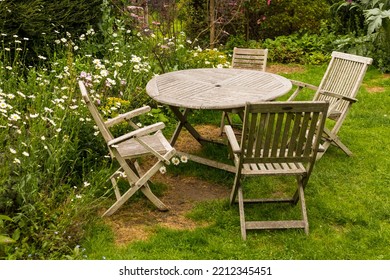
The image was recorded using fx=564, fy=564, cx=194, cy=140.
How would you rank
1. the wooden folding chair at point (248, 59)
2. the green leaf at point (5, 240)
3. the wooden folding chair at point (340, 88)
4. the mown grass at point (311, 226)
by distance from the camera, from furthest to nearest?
the wooden folding chair at point (248, 59), the wooden folding chair at point (340, 88), the mown grass at point (311, 226), the green leaf at point (5, 240)

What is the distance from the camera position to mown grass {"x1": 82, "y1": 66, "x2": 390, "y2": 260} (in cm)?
457

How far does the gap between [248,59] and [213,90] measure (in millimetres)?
1862

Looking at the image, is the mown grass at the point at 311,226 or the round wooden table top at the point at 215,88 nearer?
the mown grass at the point at 311,226

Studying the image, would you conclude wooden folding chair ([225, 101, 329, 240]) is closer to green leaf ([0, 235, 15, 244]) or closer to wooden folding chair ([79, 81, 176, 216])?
wooden folding chair ([79, 81, 176, 216])

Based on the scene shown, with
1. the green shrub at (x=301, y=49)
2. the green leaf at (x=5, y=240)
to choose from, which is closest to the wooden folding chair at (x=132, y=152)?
the green leaf at (x=5, y=240)

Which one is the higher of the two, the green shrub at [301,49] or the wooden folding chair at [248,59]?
the wooden folding chair at [248,59]

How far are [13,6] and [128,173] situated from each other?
337cm

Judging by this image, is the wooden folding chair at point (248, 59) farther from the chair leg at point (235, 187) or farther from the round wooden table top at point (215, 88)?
the chair leg at point (235, 187)

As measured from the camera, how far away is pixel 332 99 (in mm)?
6918

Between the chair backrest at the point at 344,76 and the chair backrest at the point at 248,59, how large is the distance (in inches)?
40.2

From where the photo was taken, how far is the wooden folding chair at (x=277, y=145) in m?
4.50

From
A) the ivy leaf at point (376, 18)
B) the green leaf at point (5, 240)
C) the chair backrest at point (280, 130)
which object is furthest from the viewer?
the ivy leaf at point (376, 18)

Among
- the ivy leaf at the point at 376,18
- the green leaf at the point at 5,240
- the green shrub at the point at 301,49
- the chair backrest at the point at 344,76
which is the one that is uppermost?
the green leaf at the point at 5,240

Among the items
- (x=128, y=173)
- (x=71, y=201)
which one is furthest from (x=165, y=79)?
(x=71, y=201)
